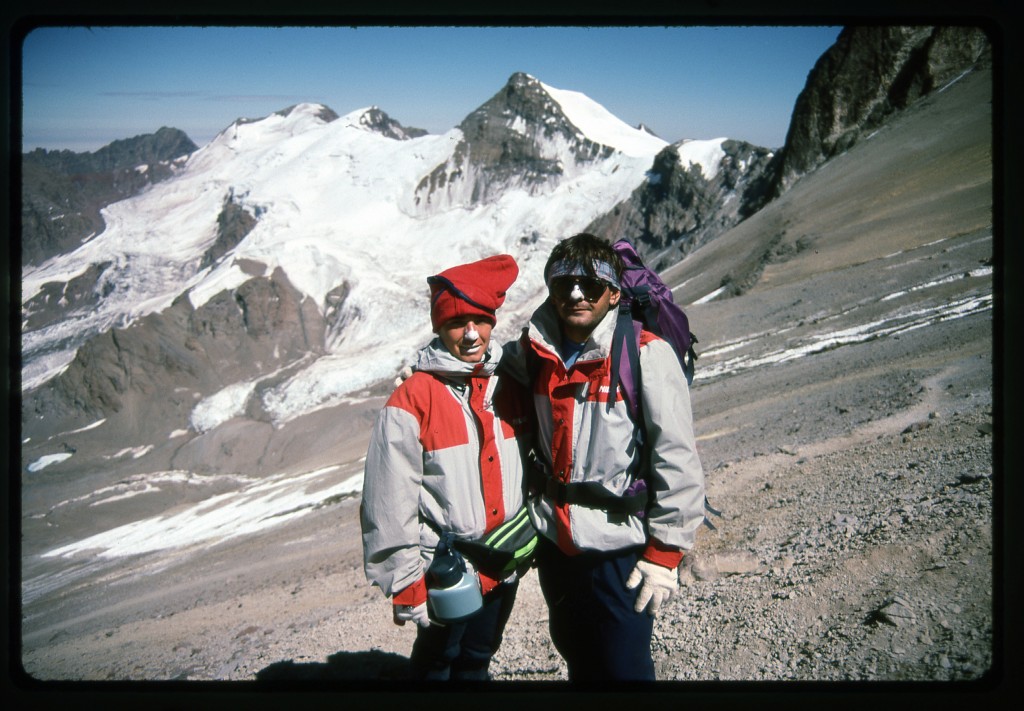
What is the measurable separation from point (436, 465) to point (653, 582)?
844mm

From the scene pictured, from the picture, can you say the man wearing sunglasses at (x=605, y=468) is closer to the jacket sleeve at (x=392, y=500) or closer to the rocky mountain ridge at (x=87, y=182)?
the jacket sleeve at (x=392, y=500)

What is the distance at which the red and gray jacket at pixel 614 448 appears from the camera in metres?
2.32

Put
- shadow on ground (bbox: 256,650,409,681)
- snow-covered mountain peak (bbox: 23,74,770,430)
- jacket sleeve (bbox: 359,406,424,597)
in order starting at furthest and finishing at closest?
snow-covered mountain peak (bbox: 23,74,770,430) < shadow on ground (bbox: 256,650,409,681) < jacket sleeve (bbox: 359,406,424,597)

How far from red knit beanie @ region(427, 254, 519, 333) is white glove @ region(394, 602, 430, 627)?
0.99 m

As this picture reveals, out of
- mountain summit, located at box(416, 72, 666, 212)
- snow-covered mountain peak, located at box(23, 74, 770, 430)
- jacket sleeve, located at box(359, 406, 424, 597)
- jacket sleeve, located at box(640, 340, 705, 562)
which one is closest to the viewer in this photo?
jacket sleeve, located at box(640, 340, 705, 562)

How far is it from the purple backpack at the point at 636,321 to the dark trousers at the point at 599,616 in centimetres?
57

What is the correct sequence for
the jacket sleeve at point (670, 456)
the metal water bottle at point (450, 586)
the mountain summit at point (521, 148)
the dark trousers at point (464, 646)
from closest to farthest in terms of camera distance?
the jacket sleeve at point (670, 456), the metal water bottle at point (450, 586), the dark trousers at point (464, 646), the mountain summit at point (521, 148)

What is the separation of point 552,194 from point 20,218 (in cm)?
6643

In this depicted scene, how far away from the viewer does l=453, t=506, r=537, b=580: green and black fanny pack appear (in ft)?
8.46

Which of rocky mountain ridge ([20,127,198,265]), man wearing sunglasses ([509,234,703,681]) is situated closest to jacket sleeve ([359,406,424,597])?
man wearing sunglasses ([509,234,703,681])

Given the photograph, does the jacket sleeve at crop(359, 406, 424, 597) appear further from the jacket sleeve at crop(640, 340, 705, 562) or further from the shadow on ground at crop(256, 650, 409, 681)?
the shadow on ground at crop(256, 650, 409, 681)

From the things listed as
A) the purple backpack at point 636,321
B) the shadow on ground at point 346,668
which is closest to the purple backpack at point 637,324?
the purple backpack at point 636,321

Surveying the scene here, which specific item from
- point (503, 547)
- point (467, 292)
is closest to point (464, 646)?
point (503, 547)

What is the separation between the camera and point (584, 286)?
2.40 metres
